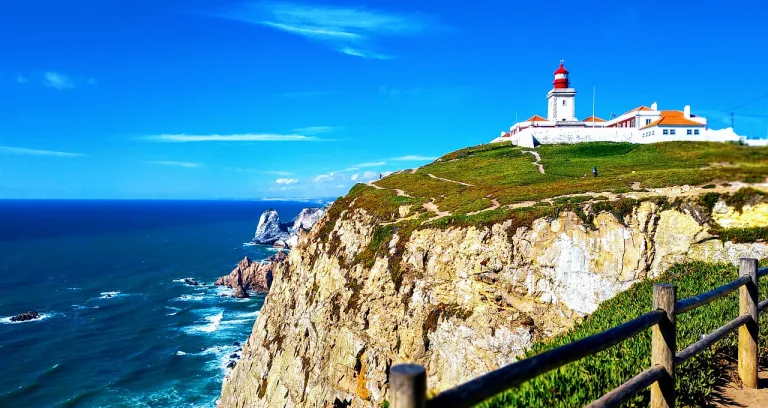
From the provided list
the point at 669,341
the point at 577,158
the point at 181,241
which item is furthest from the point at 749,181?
the point at 181,241

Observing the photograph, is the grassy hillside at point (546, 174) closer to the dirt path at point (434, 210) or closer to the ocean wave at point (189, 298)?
the dirt path at point (434, 210)

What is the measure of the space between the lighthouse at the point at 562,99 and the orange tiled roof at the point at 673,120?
15.0m

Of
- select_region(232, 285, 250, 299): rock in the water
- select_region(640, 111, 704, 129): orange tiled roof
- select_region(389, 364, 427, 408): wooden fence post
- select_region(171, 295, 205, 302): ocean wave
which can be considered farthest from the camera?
select_region(232, 285, 250, 299): rock in the water

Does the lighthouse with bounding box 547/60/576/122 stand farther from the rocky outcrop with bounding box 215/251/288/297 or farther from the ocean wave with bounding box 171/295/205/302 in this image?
the ocean wave with bounding box 171/295/205/302

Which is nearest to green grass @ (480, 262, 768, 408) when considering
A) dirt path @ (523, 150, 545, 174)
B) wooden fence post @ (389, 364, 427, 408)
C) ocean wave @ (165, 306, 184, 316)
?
wooden fence post @ (389, 364, 427, 408)

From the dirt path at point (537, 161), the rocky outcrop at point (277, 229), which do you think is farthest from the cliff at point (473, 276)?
the rocky outcrop at point (277, 229)

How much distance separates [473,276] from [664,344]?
1987 cm

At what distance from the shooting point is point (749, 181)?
18.6 ft

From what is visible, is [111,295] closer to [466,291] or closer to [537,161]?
[537,161]

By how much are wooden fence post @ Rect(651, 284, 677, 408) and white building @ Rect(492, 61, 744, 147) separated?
50.8 metres

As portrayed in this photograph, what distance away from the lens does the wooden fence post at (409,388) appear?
3100 millimetres

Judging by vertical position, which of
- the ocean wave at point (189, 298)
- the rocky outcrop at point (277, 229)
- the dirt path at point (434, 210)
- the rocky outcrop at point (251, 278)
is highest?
the dirt path at point (434, 210)

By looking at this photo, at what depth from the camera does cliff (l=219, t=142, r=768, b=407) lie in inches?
891

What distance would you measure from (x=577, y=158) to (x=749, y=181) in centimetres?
5274
